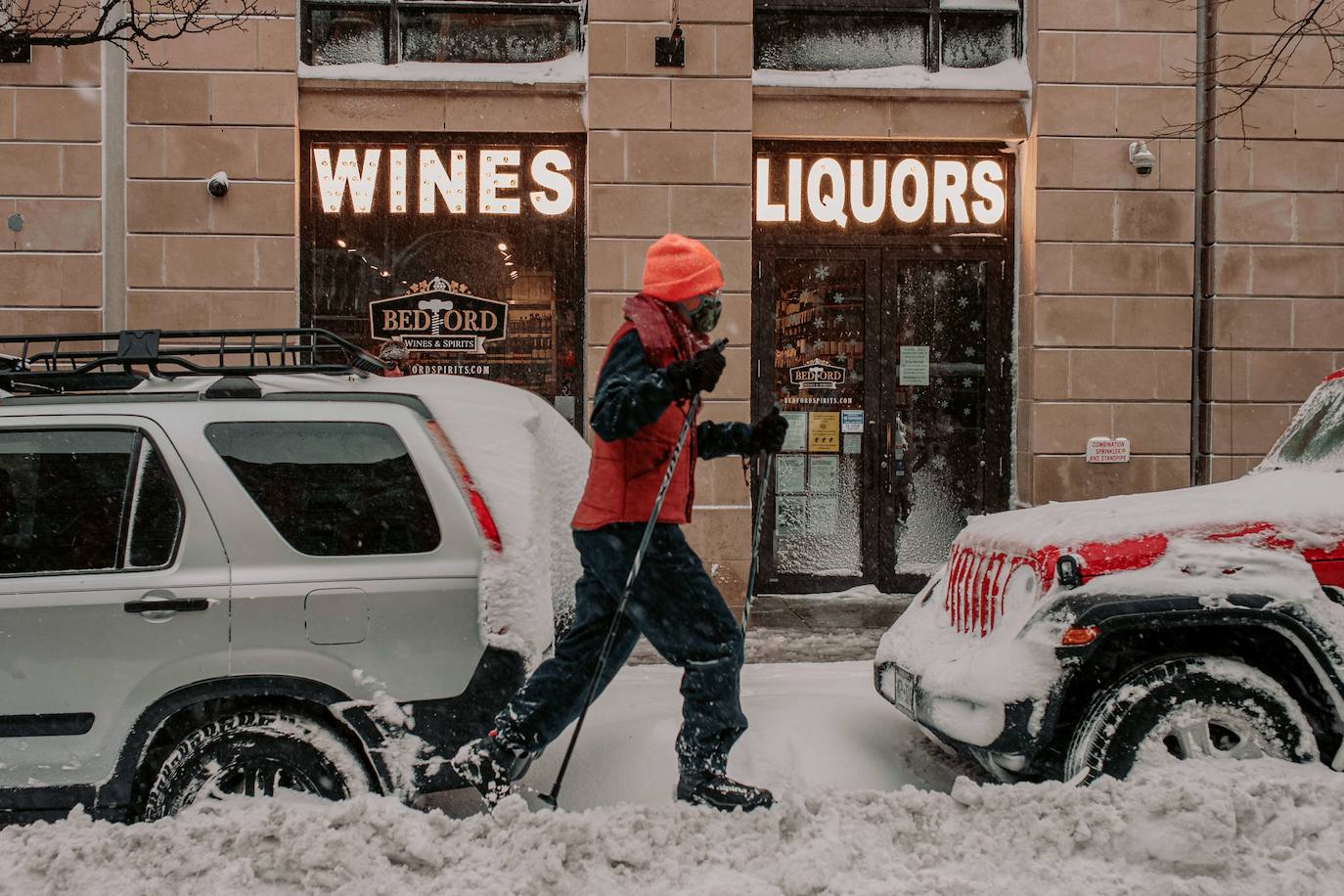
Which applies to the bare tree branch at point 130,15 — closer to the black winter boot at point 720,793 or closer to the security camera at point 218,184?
the security camera at point 218,184

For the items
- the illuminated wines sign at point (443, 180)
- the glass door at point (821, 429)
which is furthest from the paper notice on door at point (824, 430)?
the illuminated wines sign at point (443, 180)

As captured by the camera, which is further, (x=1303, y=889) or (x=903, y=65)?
(x=903, y=65)

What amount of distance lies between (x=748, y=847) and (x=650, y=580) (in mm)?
923

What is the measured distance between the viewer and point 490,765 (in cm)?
348

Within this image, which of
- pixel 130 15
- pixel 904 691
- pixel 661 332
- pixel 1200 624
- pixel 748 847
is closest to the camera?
pixel 748 847

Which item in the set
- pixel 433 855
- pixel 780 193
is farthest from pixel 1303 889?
pixel 780 193

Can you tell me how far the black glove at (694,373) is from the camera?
3.52m

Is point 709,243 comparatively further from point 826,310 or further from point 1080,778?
point 1080,778

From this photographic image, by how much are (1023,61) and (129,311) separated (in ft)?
25.9

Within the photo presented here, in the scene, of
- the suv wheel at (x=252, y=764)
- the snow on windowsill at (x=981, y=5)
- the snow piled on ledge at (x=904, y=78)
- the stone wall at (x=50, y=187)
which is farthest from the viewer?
the snow on windowsill at (x=981, y=5)

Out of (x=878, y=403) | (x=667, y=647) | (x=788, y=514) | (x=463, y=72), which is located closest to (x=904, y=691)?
(x=667, y=647)

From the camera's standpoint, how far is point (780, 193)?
9422 millimetres

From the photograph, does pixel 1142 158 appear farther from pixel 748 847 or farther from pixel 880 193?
pixel 748 847

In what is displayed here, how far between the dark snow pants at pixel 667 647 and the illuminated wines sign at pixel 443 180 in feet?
19.7
